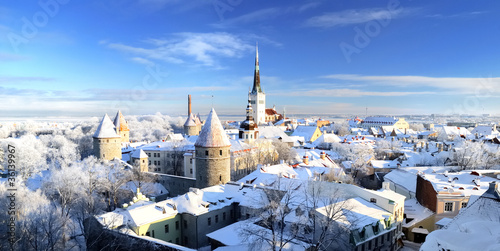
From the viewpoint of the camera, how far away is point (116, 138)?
1718 inches

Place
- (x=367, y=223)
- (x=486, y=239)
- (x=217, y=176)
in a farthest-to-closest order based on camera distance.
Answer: (x=217, y=176) → (x=367, y=223) → (x=486, y=239)

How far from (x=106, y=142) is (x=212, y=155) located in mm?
20721

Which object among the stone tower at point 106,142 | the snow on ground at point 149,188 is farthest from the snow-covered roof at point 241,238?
the stone tower at point 106,142

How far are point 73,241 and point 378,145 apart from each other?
5656 cm

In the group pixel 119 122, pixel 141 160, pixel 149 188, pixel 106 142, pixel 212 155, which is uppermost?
pixel 119 122

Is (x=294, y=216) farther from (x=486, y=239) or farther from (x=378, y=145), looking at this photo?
(x=378, y=145)

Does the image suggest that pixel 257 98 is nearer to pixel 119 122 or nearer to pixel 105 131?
pixel 119 122

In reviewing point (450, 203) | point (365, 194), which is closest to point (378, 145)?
point (450, 203)

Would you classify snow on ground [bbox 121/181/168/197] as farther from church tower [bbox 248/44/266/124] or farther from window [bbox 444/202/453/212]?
church tower [bbox 248/44/266/124]

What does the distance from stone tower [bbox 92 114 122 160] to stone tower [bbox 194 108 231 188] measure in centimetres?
1902

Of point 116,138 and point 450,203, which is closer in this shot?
point 450,203

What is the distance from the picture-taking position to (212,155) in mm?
29516

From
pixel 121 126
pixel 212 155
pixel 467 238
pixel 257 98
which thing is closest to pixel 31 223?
pixel 212 155

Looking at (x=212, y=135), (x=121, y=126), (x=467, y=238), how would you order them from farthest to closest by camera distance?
(x=121, y=126) < (x=212, y=135) < (x=467, y=238)
